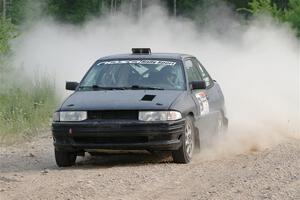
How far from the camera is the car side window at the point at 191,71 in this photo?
10.6 metres

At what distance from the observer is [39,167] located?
31.9ft

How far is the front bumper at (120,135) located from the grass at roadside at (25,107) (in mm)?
3510

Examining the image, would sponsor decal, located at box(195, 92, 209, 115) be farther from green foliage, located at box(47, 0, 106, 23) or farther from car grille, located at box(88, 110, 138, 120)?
green foliage, located at box(47, 0, 106, 23)

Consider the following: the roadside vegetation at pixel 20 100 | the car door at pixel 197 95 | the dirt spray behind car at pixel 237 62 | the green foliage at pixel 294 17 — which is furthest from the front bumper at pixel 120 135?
the green foliage at pixel 294 17

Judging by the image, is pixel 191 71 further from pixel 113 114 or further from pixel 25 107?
pixel 25 107

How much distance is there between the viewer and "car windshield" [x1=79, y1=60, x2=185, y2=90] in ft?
33.1

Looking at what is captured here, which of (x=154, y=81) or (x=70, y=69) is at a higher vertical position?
(x=154, y=81)

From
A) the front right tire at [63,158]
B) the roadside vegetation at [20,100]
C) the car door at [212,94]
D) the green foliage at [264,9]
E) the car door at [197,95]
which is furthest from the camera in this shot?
the green foliage at [264,9]

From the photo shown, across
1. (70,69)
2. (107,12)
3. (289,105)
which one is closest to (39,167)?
(289,105)

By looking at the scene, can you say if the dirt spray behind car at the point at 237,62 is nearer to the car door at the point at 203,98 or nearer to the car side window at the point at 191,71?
the car door at the point at 203,98

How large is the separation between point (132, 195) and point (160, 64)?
3.34 metres

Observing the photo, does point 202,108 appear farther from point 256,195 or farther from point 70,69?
point 70,69

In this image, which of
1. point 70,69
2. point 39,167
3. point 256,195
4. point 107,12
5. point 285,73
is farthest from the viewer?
point 107,12

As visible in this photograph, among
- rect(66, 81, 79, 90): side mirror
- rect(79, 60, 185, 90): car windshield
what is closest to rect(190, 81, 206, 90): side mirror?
rect(79, 60, 185, 90): car windshield
